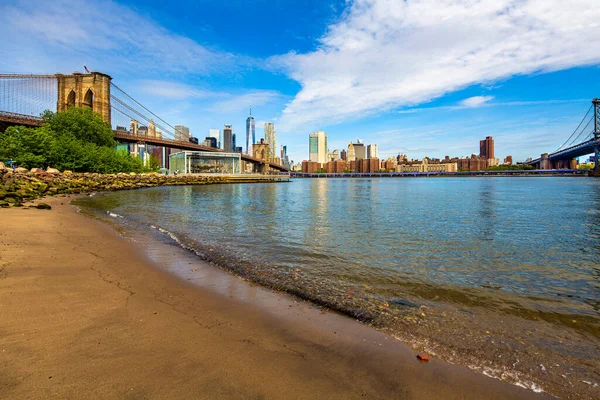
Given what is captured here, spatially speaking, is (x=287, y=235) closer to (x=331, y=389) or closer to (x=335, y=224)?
(x=335, y=224)

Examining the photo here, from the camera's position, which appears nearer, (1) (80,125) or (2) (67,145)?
(2) (67,145)

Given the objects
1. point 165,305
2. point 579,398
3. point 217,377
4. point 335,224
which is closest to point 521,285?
point 579,398

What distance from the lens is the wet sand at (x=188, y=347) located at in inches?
113

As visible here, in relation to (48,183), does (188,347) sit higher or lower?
lower

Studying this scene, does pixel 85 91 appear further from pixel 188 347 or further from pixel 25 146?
pixel 188 347

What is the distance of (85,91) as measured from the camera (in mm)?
83438

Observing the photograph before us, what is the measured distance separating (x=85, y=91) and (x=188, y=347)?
103 m

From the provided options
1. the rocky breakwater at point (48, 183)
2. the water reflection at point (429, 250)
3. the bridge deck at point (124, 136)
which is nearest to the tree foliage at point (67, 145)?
the bridge deck at point (124, 136)

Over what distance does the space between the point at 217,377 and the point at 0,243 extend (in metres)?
8.29

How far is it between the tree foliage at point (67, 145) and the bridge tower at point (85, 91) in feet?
43.7

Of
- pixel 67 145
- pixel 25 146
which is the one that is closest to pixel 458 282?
pixel 25 146

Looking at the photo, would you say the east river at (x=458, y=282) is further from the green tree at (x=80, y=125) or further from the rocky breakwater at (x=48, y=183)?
the green tree at (x=80, y=125)

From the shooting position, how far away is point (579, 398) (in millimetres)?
3105

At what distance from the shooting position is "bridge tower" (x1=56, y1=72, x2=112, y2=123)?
8188cm
